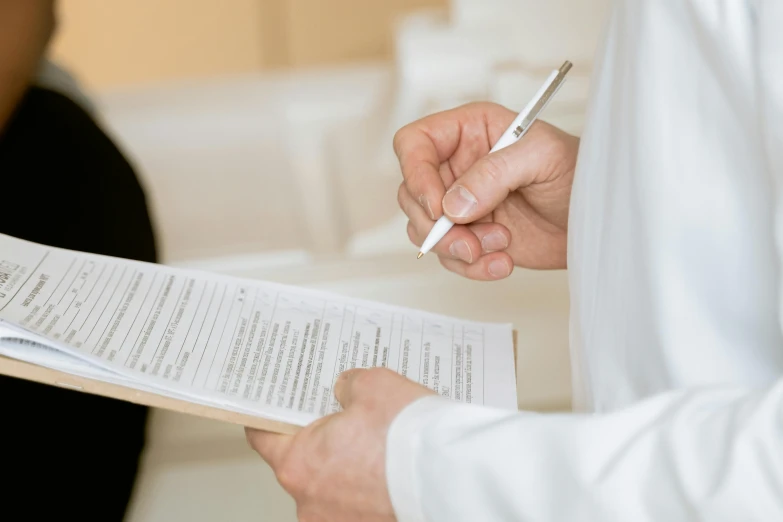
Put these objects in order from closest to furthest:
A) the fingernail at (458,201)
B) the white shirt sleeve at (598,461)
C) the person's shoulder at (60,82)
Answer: the white shirt sleeve at (598,461) → the fingernail at (458,201) → the person's shoulder at (60,82)

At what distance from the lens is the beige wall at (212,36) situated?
262cm

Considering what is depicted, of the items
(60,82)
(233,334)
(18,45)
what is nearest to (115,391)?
(233,334)

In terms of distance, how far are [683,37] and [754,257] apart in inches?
5.9

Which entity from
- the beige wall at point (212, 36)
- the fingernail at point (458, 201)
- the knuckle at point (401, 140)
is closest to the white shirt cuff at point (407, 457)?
the fingernail at point (458, 201)

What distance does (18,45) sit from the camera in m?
1.22

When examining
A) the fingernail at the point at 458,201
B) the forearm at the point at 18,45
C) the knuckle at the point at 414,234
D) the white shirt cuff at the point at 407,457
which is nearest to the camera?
the white shirt cuff at the point at 407,457

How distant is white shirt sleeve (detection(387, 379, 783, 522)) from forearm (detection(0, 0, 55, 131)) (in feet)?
3.06

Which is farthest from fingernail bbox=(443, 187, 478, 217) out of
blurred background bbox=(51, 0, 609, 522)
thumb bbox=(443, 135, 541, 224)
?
blurred background bbox=(51, 0, 609, 522)

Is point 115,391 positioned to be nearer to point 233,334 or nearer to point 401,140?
point 233,334

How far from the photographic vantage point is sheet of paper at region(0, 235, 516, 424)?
0.61 meters

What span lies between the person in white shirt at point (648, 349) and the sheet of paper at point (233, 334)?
49 millimetres

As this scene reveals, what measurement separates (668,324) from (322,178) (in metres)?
1.35

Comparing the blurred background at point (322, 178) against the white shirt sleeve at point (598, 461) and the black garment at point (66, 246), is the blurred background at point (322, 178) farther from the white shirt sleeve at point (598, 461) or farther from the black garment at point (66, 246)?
the white shirt sleeve at point (598, 461)

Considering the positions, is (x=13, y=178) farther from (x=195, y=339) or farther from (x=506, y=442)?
(x=506, y=442)
